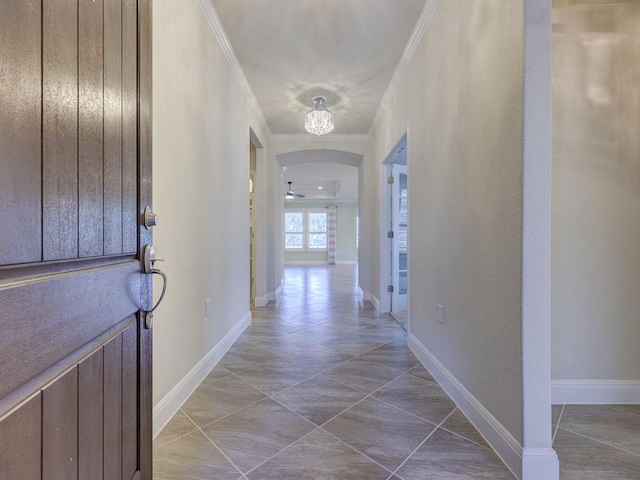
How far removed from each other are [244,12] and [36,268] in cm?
257

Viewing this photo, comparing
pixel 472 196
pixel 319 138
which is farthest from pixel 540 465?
pixel 319 138

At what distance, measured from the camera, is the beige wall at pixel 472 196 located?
148cm

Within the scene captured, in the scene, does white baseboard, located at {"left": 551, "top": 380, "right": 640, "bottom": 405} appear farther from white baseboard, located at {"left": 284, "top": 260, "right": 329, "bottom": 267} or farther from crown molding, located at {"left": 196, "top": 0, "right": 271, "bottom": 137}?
white baseboard, located at {"left": 284, "top": 260, "right": 329, "bottom": 267}

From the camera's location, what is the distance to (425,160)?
2.67 m

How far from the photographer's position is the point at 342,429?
1.81 meters

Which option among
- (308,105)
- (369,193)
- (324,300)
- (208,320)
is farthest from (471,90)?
(324,300)

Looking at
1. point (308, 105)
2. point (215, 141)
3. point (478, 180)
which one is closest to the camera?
point (478, 180)

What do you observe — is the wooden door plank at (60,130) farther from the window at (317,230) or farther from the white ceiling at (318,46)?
the window at (317,230)

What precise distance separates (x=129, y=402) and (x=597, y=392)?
8.11 feet

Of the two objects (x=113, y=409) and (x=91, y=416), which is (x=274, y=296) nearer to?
(x=113, y=409)

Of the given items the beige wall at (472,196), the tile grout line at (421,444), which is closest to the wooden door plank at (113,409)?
the tile grout line at (421,444)

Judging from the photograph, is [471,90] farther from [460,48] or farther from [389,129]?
[389,129]

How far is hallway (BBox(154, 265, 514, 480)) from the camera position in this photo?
59.6 inches

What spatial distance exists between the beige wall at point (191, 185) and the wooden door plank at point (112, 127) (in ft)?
2.76
